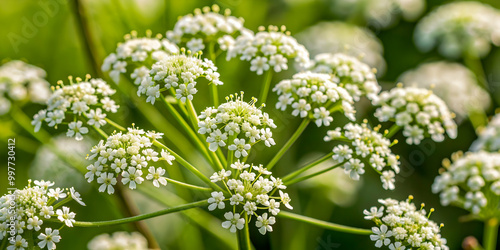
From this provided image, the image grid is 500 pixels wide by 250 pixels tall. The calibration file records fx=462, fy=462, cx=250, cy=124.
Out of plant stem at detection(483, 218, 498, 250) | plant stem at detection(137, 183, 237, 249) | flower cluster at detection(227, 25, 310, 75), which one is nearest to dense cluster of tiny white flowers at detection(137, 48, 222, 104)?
flower cluster at detection(227, 25, 310, 75)

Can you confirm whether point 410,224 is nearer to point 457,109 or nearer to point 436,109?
point 436,109

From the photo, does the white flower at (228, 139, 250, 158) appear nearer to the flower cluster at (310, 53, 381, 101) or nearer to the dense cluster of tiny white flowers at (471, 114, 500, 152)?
the flower cluster at (310, 53, 381, 101)

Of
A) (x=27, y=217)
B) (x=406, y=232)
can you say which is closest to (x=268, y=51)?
(x=406, y=232)

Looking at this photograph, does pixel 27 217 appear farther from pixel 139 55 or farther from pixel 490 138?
pixel 490 138

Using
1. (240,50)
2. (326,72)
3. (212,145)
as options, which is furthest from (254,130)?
(326,72)

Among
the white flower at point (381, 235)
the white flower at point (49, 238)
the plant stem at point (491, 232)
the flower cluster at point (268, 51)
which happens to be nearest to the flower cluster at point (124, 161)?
the white flower at point (49, 238)

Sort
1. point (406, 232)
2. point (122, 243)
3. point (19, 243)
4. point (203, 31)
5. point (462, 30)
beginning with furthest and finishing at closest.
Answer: point (462, 30) → point (122, 243) → point (203, 31) → point (406, 232) → point (19, 243)
